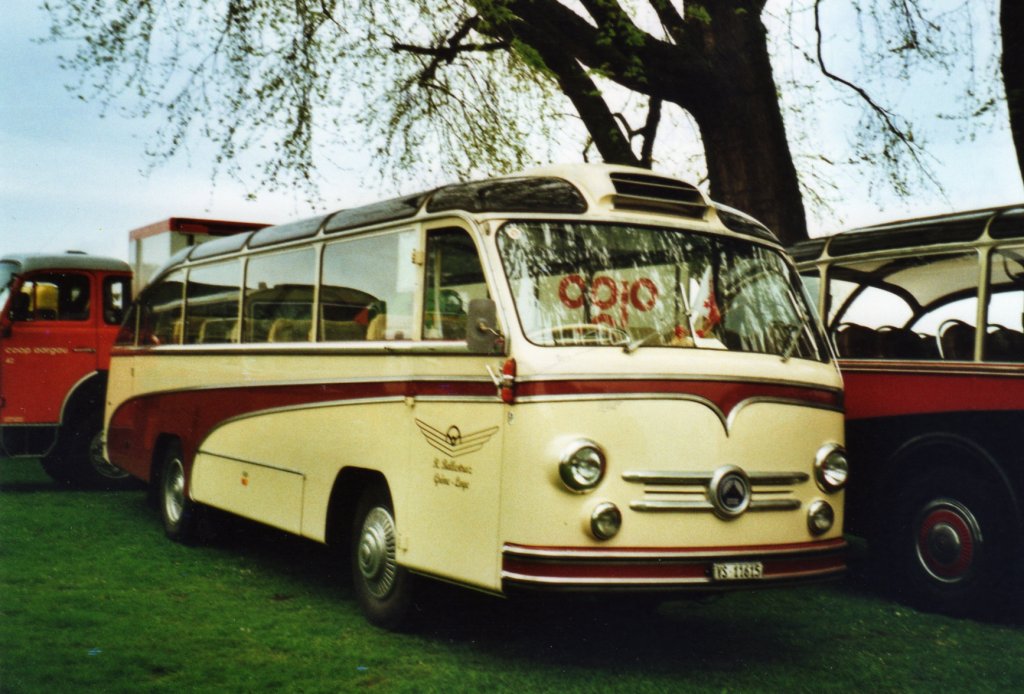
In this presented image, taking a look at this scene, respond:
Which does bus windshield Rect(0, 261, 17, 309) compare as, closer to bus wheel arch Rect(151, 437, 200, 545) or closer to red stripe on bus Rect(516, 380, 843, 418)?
bus wheel arch Rect(151, 437, 200, 545)

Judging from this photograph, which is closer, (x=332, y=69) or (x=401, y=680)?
(x=401, y=680)

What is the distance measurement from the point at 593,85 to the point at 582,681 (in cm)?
974

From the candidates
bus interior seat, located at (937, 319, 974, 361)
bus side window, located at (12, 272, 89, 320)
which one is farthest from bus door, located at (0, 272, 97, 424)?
bus interior seat, located at (937, 319, 974, 361)

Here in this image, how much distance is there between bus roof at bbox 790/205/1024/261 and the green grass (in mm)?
2589

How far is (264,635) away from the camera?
7.02 meters

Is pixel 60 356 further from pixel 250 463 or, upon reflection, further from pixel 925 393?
pixel 925 393

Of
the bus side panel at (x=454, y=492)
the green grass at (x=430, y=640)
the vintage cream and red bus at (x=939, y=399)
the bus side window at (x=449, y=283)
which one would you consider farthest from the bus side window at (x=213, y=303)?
the vintage cream and red bus at (x=939, y=399)

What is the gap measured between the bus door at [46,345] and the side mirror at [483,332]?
28.6 ft

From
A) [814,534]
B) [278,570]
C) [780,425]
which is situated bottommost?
[278,570]

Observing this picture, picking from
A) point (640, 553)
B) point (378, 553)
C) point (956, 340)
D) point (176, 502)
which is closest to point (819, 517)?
point (640, 553)

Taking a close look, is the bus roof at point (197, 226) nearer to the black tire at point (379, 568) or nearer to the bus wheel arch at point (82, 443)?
the bus wheel arch at point (82, 443)

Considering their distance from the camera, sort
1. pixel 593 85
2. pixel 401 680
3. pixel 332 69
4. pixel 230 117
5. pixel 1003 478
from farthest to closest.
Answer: pixel 332 69, pixel 230 117, pixel 593 85, pixel 1003 478, pixel 401 680

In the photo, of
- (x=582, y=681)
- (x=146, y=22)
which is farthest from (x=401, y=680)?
(x=146, y=22)

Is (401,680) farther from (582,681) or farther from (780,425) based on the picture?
(780,425)
